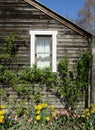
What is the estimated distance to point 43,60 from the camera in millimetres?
13680

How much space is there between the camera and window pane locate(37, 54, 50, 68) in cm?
1362

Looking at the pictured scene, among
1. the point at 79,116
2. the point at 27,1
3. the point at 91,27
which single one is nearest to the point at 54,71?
the point at 27,1

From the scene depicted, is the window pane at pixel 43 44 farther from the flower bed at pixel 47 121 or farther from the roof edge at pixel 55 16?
the flower bed at pixel 47 121

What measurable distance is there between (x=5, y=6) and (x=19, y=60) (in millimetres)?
2110

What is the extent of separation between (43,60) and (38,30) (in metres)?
1.17

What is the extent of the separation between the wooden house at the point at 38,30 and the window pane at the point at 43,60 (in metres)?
0.18

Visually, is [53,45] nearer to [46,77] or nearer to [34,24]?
[34,24]

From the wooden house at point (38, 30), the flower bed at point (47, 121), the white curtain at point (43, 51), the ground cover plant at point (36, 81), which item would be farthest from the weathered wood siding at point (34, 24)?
the flower bed at point (47, 121)

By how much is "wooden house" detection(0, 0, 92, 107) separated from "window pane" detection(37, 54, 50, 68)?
0.18 metres

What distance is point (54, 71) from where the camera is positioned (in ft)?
43.9

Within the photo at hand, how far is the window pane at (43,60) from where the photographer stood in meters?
13.6

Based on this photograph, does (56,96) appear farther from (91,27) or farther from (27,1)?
(91,27)

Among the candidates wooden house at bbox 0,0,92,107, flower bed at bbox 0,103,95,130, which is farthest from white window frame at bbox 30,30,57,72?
flower bed at bbox 0,103,95,130

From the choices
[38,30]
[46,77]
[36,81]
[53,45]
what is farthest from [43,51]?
[36,81]
